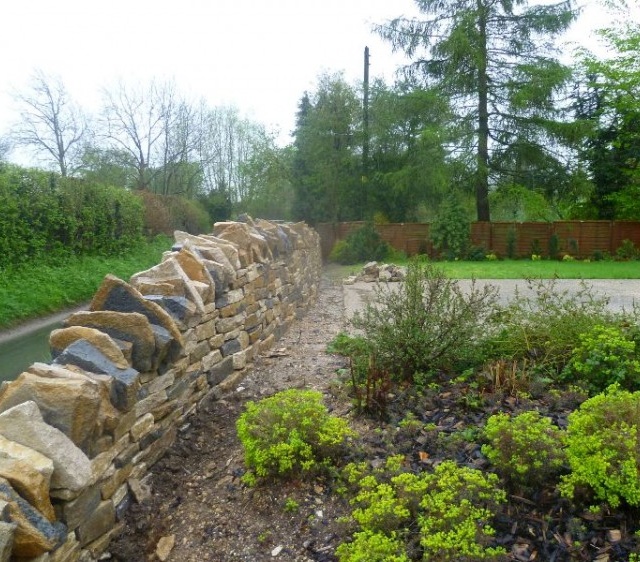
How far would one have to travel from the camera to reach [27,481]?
1.77 metres

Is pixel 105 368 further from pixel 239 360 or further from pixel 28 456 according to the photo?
pixel 239 360

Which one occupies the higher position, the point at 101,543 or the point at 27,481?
the point at 27,481

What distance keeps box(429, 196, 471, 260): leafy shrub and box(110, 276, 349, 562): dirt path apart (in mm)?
16524

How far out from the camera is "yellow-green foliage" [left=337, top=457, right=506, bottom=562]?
1.98m

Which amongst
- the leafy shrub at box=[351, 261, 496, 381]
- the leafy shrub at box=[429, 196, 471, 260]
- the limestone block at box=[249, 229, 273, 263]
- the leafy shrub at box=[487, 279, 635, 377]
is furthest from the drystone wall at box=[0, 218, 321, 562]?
the leafy shrub at box=[429, 196, 471, 260]

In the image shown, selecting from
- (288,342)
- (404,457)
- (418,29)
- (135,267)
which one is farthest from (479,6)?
(404,457)

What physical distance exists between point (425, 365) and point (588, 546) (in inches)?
72.4

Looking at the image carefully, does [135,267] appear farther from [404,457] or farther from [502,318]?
[404,457]

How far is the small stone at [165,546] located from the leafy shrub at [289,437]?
492mm

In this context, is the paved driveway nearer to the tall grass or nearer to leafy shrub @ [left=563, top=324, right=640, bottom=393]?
leafy shrub @ [left=563, top=324, right=640, bottom=393]

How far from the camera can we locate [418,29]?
21.5 metres

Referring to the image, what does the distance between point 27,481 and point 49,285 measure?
10.1 m

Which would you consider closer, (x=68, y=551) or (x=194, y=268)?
(x=68, y=551)

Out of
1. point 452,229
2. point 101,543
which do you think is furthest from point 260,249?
point 452,229
